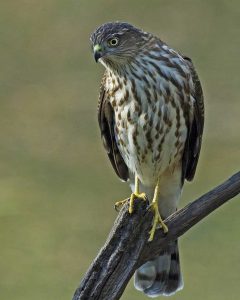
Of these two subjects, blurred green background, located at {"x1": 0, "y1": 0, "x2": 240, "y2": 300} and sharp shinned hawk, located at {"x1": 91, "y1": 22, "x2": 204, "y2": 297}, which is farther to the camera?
blurred green background, located at {"x1": 0, "y1": 0, "x2": 240, "y2": 300}

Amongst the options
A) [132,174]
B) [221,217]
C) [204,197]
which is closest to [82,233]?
[221,217]

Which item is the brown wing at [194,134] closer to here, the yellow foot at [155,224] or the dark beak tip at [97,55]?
the dark beak tip at [97,55]

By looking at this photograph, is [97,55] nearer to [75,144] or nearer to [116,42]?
[116,42]

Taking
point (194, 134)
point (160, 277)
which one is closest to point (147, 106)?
point (194, 134)

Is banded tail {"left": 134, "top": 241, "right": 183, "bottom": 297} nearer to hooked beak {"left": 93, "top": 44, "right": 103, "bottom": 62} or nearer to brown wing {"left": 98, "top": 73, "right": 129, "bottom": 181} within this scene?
brown wing {"left": 98, "top": 73, "right": 129, "bottom": 181}

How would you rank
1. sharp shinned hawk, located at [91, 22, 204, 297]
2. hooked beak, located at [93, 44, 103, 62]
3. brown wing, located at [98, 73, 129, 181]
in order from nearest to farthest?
hooked beak, located at [93, 44, 103, 62]
sharp shinned hawk, located at [91, 22, 204, 297]
brown wing, located at [98, 73, 129, 181]

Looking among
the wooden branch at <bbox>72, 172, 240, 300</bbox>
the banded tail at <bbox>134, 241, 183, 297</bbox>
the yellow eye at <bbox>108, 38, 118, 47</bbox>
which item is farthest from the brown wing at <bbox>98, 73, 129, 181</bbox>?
the wooden branch at <bbox>72, 172, 240, 300</bbox>

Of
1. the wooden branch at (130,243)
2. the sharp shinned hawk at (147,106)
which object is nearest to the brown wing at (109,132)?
the sharp shinned hawk at (147,106)
